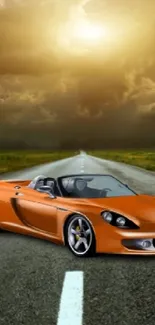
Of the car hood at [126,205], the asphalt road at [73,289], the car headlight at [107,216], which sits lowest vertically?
the asphalt road at [73,289]

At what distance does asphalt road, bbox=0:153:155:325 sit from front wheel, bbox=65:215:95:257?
0.38 ft

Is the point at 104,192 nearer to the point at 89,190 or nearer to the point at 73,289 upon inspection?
the point at 89,190

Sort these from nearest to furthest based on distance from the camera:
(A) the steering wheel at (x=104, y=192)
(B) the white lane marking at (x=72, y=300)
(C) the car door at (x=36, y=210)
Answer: (B) the white lane marking at (x=72, y=300) < (C) the car door at (x=36, y=210) < (A) the steering wheel at (x=104, y=192)

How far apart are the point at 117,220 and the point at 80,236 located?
0.59 meters

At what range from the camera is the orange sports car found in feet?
21.5

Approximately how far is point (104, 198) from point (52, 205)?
0.72 meters

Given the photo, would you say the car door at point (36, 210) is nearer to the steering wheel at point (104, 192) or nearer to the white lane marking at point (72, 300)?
the steering wheel at point (104, 192)

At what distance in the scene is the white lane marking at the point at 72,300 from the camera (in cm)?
441

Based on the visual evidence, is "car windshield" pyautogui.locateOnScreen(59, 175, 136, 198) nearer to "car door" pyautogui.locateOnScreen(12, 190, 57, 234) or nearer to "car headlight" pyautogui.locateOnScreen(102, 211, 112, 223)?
"car door" pyautogui.locateOnScreen(12, 190, 57, 234)

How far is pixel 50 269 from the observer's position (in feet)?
21.1

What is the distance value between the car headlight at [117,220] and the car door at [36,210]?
924 millimetres

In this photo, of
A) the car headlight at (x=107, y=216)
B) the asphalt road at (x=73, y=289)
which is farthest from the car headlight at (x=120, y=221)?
the asphalt road at (x=73, y=289)

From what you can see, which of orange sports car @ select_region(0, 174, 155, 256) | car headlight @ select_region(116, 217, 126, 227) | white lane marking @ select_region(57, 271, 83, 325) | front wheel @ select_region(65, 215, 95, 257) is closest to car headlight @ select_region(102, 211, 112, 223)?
orange sports car @ select_region(0, 174, 155, 256)

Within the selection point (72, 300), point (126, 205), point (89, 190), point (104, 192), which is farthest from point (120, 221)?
point (72, 300)
